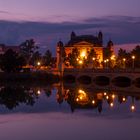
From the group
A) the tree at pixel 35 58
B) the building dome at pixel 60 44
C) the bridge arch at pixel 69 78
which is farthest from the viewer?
the building dome at pixel 60 44

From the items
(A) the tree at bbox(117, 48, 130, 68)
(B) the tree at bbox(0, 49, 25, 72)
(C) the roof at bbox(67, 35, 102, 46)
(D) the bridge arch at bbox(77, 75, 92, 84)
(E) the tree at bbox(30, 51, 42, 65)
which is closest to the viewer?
(B) the tree at bbox(0, 49, 25, 72)

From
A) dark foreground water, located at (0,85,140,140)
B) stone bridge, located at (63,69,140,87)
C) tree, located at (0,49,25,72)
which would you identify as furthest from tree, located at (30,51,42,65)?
dark foreground water, located at (0,85,140,140)

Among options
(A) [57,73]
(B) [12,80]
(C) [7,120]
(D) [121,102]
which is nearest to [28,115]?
(C) [7,120]

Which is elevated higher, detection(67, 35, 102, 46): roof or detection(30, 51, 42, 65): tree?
detection(67, 35, 102, 46): roof

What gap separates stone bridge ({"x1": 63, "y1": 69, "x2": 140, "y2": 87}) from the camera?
81938 millimetres

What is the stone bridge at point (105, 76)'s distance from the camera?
8194cm

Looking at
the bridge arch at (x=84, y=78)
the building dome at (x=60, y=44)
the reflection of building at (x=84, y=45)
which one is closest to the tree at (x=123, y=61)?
the bridge arch at (x=84, y=78)

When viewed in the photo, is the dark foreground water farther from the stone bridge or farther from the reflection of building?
the reflection of building

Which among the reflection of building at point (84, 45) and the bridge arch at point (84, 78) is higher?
the reflection of building at point (84, 45)

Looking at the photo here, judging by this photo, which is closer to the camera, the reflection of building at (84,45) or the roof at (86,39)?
the reflection of building at (84,45)

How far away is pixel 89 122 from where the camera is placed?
107 feet

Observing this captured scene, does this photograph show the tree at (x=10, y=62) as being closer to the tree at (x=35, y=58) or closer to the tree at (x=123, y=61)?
the tree at (x=123, y=61)

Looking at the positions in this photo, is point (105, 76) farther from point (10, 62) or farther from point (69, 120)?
point (69, 120)

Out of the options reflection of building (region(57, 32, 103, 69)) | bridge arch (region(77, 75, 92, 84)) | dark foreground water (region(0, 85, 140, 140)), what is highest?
reflection of building (region(57, 32, 103, 69))
